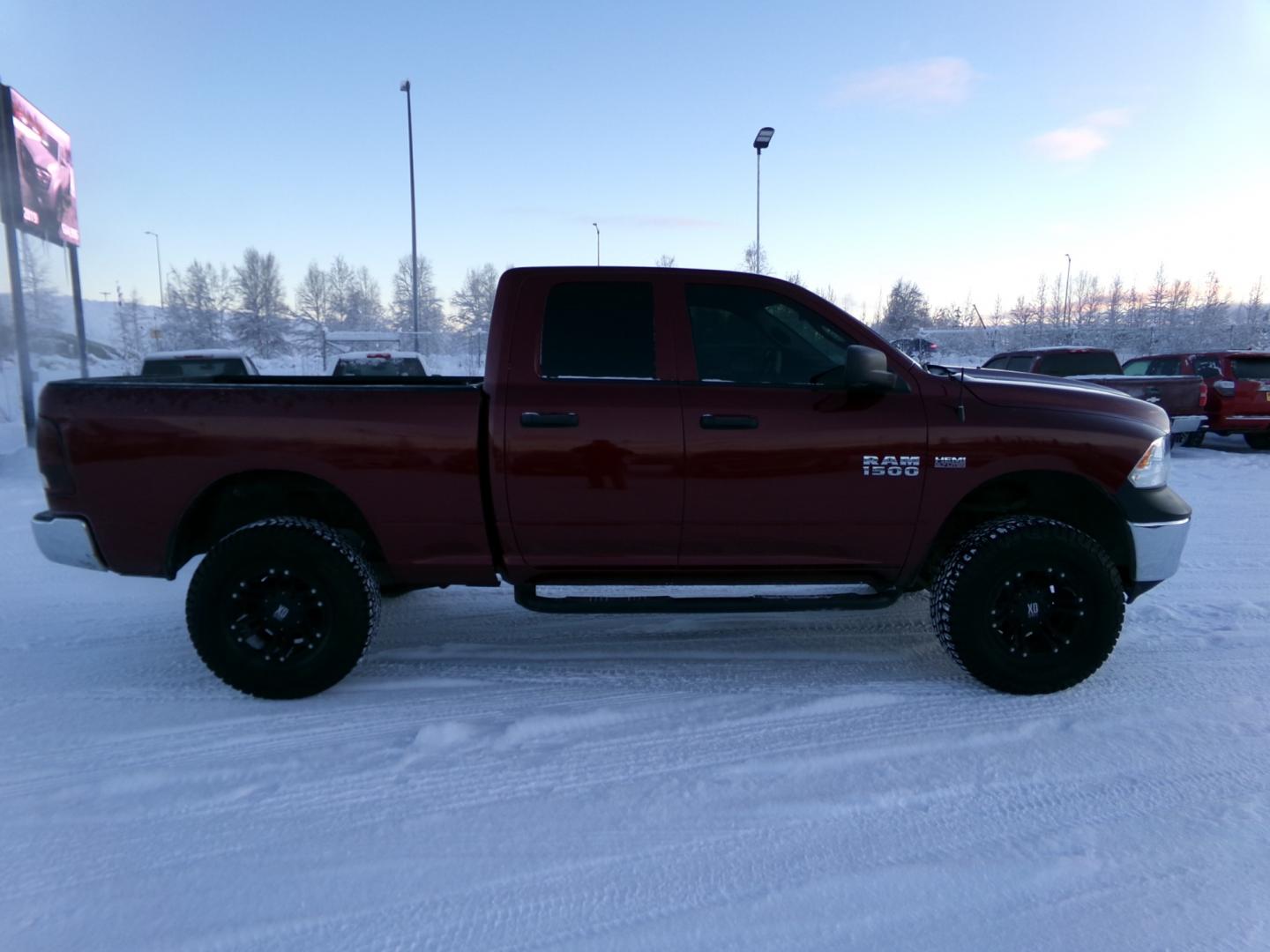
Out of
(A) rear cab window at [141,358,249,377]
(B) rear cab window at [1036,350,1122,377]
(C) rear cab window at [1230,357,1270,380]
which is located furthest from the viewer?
(B) rear cab window at [1036,350,1122,377]

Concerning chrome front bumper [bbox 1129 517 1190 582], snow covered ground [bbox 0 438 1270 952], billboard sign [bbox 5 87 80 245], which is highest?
billboard sign [bbox 5 87 80 245]

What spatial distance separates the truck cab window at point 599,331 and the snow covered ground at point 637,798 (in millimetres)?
1519

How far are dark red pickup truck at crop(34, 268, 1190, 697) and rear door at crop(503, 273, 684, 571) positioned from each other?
10 mm

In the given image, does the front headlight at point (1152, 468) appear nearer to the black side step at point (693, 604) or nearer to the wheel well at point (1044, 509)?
the wheel well at point (1044, 509)

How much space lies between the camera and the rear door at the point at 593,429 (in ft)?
11.2

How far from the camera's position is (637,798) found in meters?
2.72

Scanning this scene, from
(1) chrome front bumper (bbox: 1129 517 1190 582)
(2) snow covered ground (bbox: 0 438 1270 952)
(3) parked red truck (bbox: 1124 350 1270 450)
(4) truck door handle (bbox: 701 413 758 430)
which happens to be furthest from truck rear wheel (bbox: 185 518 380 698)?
(3) parked red truck (bbox: 1124 350 1270 450)

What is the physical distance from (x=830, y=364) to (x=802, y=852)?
2.12 meters

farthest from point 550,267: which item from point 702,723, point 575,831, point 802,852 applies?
point 802,852

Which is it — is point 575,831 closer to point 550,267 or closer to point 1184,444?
point 550,267

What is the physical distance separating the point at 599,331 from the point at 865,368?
1235 mm

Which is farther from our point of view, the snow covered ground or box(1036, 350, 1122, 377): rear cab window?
box(1036, 350, 1122, 377): rear cab window

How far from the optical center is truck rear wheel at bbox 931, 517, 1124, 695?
3.45m

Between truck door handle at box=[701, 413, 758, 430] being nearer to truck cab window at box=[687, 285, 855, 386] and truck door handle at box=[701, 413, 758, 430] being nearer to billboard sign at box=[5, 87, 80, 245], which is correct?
truck cab window at box=[687, 285, 855, 386]
